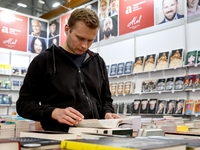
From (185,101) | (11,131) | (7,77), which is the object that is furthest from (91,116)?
(7,77)

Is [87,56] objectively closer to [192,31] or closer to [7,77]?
[192,31]

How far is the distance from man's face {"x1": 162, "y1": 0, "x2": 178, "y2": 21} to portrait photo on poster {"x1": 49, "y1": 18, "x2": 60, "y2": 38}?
410cm

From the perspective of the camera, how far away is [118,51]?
611 cm

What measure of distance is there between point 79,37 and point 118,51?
15.4 ft

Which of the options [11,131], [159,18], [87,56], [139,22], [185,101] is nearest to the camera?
[87,56]

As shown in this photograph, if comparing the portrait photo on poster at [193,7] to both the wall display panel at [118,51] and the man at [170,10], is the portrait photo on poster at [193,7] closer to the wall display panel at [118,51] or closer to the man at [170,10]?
the man at [170,10]

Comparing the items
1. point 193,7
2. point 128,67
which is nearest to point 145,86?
point 128,67

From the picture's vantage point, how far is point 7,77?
736cm

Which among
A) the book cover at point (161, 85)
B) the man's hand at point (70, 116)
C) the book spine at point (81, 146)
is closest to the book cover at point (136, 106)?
the book cover at point (161, 85)

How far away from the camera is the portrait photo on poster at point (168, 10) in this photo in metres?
4.87

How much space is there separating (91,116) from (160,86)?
373 centimetres

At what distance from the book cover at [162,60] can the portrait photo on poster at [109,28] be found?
5.15 ft

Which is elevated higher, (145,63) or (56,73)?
(145,63)

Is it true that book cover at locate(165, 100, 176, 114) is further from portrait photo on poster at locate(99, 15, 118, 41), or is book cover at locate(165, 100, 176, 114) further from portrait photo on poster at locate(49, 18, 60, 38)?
portrait photo on poster at locate(49, 18, 60, 38)
